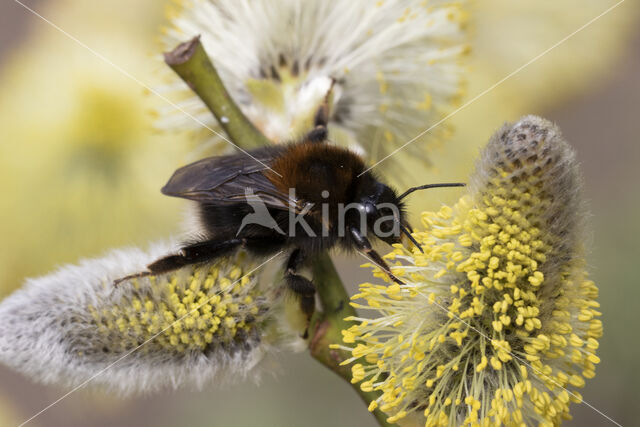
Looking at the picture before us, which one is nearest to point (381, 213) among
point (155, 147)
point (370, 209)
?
point (370, 209)

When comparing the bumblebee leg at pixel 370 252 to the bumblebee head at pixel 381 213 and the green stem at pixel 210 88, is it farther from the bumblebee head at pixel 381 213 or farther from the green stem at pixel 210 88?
the green stem at pixel 210 88

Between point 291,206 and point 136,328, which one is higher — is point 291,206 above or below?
above

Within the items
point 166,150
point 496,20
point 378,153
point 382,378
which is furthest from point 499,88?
point 382,378

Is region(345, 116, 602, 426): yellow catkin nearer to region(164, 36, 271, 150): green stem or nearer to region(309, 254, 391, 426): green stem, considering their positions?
region(309, 254, 391, 426): green stem

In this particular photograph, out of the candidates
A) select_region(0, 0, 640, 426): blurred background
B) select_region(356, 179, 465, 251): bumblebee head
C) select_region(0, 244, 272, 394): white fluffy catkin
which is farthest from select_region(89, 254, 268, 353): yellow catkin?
select_region(0, 0, 640, 426): blurred background

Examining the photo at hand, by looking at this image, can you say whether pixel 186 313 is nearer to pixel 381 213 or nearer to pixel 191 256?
pixel 191 256

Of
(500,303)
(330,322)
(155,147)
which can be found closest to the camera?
(500,303)

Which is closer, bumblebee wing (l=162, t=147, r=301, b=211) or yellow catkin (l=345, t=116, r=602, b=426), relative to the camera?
yellow catkin (l=345, t=116, r=602, b=426)
